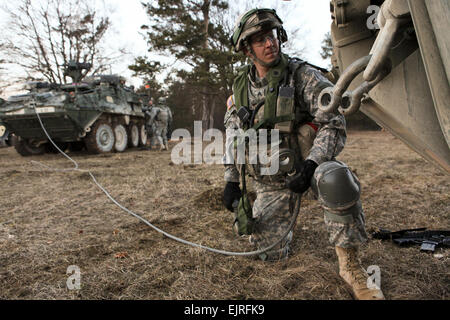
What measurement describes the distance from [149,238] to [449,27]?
2.41 metres

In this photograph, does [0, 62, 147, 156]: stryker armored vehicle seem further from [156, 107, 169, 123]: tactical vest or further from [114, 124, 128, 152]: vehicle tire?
[156, 107, 169, 123]: tactical vest

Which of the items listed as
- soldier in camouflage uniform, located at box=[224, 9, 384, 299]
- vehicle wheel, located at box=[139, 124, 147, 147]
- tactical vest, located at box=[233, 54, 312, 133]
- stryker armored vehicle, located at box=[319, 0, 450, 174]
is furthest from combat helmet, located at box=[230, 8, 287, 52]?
vehicle wheel, located at box=[139, 124, 147, 147]

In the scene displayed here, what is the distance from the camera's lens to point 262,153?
2248 millimetres

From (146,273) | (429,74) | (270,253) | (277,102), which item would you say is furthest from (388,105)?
(146,273)

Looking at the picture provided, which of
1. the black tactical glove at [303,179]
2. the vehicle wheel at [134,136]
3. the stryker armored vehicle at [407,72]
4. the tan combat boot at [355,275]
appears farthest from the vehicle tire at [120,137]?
the stryker armored vehicle at [407,72]

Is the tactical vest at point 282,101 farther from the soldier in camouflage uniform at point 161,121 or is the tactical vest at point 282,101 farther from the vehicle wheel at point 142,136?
the vehicle wheel at point 142,136

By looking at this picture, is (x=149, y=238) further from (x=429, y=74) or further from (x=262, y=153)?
(x=429, y=74)

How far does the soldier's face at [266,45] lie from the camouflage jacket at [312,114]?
176 mm

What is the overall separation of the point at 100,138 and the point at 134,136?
2.81 meters

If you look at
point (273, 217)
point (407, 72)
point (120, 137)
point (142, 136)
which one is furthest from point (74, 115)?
point (407, 72)

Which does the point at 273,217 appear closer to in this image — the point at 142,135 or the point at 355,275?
the point at 355,275

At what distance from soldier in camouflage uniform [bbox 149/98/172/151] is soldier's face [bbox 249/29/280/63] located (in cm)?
931

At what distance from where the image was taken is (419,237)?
228 cm

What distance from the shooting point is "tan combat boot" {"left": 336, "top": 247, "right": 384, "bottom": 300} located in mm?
1538
